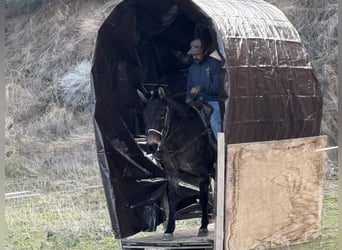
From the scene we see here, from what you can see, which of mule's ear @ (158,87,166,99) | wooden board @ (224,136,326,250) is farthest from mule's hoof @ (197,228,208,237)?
mule's ear @ (158,87,166,99)

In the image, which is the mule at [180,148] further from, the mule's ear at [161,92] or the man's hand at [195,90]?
the man's hand at [195,90]

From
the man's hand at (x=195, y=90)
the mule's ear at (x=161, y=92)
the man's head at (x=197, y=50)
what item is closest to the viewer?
the mule's ear at (x=161, y=92)

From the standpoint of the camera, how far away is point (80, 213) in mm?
13711

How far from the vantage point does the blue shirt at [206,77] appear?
368 inches

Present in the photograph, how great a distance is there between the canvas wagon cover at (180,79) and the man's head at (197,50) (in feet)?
0.62

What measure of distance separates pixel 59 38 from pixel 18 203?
25.1 feet

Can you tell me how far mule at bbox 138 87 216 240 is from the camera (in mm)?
9055

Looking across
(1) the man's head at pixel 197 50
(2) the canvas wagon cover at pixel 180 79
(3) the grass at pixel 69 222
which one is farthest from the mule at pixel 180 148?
(3) the grass at pixel 69 222

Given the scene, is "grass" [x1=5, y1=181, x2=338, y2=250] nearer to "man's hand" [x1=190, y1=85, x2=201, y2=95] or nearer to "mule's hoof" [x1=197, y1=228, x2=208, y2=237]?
"mule's hoof" [x1=197, y1=228, x2=208, y2=237]

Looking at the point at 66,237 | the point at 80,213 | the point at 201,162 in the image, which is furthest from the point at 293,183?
the point at 80,213

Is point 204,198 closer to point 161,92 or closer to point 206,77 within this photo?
point 206,77

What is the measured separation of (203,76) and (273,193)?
1.68m

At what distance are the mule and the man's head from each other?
61 centimetres

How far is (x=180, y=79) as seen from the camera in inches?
420
